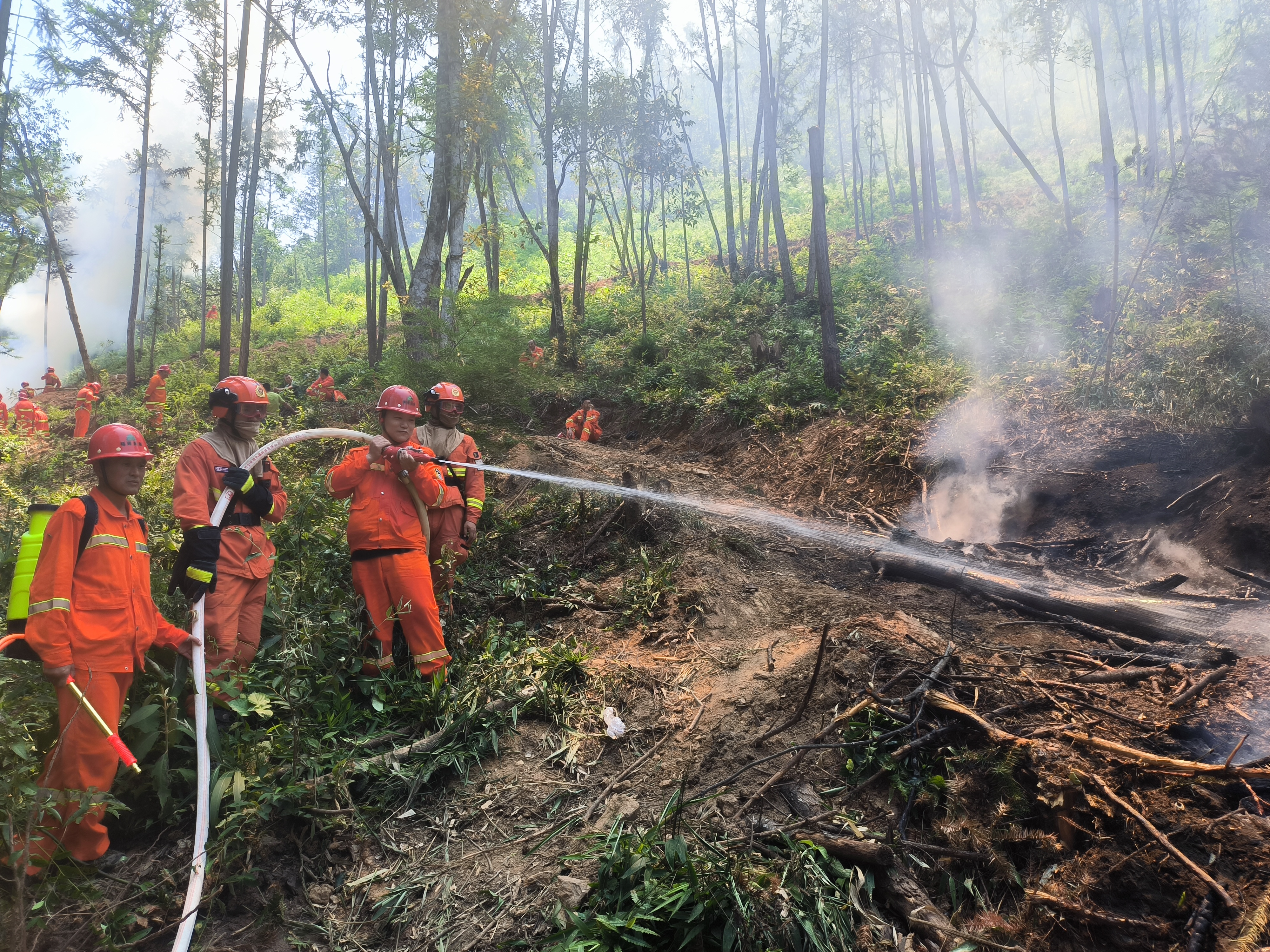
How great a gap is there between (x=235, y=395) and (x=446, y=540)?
75.7 inches

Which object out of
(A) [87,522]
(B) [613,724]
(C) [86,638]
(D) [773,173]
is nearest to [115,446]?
(A) [87,522]

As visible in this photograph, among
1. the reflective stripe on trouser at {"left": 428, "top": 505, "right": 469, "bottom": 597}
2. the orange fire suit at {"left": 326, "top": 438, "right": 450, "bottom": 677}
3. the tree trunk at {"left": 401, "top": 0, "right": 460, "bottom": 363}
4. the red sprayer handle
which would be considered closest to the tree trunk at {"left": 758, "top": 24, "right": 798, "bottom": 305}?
the tree trunk at {"left": 401, "top": 0, "right": 460, "bottom": 363}

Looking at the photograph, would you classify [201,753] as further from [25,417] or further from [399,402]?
[25,417]

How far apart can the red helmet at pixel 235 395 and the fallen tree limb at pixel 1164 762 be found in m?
4.91

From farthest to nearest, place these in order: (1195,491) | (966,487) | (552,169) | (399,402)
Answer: (552,169)
(966,487)
(1195,491)
(399,402)

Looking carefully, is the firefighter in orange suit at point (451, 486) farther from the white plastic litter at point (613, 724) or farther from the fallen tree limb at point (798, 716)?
the fallen tree limb at point (798, 716)

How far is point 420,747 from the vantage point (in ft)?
12.0

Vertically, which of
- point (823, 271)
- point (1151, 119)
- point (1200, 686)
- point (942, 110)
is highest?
point (942, 110)

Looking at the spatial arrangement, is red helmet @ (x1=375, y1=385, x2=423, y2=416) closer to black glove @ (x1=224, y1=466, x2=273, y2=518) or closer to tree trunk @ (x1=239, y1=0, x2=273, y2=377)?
black glove @ (x1=224, y1=466, x2=273, y2=518)

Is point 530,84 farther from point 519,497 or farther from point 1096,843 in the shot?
point 1096,843

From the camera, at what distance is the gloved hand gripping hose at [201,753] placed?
2.45 metres

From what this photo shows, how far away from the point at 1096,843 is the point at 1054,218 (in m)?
25.3

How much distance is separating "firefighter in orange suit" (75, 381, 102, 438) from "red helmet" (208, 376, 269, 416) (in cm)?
1386

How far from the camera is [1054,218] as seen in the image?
21562 millimetres
